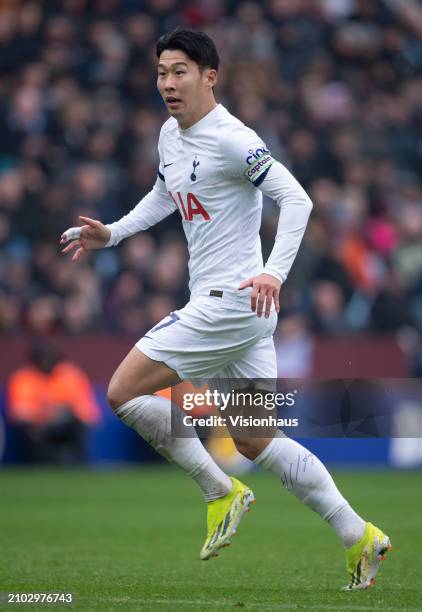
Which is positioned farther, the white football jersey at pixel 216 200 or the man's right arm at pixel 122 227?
the man's right arm at pixel 122 227

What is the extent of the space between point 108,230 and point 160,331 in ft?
2.64

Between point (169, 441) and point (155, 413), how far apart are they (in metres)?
0.16

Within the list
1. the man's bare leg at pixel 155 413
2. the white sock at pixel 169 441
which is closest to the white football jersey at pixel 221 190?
the man's bare leg at pixel 155 413

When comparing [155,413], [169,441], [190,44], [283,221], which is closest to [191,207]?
[283,221]

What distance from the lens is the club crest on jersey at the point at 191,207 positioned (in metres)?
5.95

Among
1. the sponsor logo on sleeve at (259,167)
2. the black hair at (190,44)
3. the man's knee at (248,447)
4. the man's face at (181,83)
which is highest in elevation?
the black hair at (190,44)

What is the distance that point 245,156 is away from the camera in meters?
5.76

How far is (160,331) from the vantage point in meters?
5.85

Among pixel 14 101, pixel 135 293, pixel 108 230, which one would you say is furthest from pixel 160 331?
pixel 14 101

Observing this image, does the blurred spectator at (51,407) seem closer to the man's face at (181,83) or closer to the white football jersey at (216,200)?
the white football jersey at (216,200)

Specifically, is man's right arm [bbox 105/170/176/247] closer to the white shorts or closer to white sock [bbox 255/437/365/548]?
the white shorts

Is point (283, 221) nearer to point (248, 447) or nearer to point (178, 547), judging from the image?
point (248, 447)

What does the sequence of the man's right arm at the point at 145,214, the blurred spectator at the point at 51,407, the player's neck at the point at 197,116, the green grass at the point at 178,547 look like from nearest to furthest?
the green grass at the point at 178,547 < the player's neck at the point at 197,116 < the man's right arm at the point at 145,214 < the blurred spectator at the point at 51,407

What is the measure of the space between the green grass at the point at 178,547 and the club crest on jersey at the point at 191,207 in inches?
67.7
